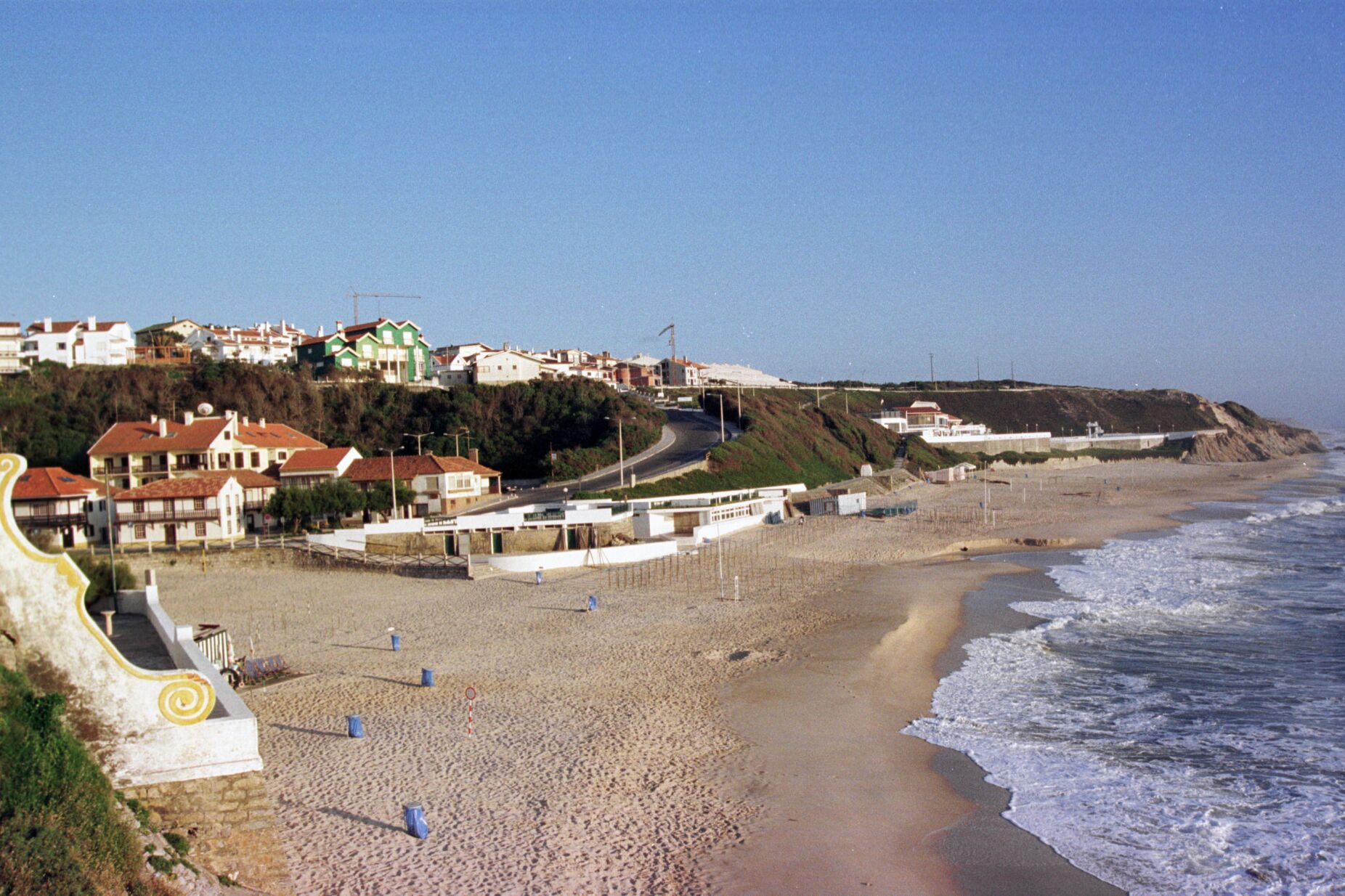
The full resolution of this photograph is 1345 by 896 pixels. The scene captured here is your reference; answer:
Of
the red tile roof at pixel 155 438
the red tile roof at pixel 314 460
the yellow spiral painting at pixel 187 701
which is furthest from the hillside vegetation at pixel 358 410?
the yellow spiral painting at pixel 187 701

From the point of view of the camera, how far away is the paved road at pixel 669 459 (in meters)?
44.7

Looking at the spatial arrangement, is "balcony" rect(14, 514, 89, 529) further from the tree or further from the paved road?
the paved road

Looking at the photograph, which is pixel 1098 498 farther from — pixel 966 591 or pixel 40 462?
pixel 40 462

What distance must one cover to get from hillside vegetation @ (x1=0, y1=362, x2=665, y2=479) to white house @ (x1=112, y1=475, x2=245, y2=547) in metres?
15.1

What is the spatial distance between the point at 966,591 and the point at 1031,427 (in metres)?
102

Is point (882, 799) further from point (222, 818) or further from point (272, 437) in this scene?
point (272, 437)

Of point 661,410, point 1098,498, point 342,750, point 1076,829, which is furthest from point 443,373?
point 1076,829

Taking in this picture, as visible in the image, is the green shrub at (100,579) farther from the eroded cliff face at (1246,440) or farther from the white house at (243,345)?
the eroded cliff face at (1246,440)

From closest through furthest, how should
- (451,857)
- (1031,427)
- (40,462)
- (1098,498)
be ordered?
(451,857) < (40,462) < (1098,498) < (1031,427)

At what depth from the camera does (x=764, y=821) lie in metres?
12.9

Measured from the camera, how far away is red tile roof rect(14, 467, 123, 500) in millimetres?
36906

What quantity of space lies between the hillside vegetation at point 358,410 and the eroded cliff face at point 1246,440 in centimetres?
7561

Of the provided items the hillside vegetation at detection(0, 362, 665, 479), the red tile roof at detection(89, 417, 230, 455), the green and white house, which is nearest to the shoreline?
the hillside vegetation at detection(0, 362, 665, 479)

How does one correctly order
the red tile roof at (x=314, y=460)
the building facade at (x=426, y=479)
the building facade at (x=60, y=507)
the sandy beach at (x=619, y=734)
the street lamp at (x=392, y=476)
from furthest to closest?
1. the red tile roof at (x=314, y=460)
2. the building facade at (x=426, y=479)
3. the street lamp at (x=392, y=476)
4. the building facade at (x=60, y=507)
5. the sandy beach at (x=619, y=734)
